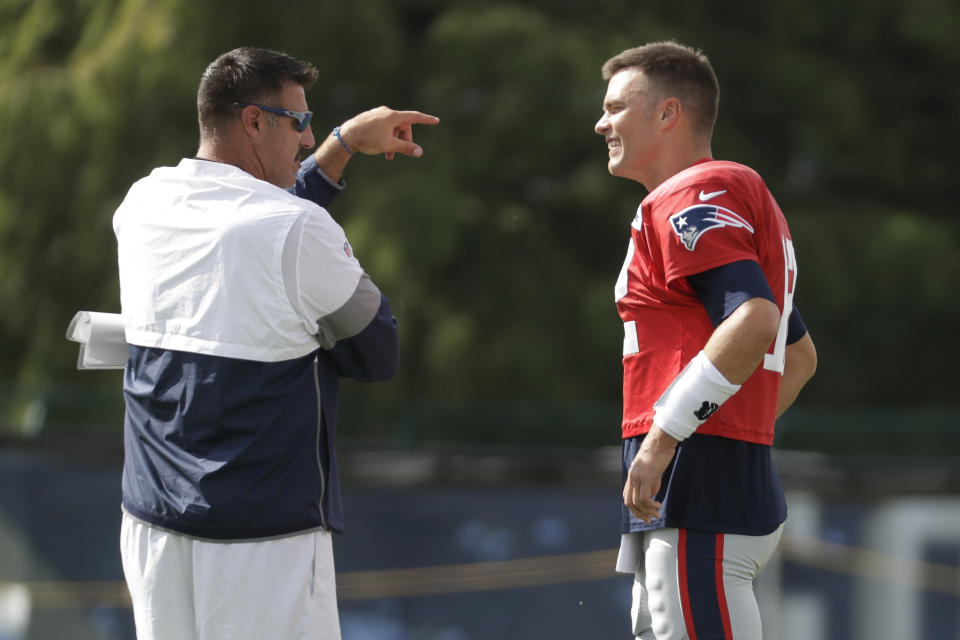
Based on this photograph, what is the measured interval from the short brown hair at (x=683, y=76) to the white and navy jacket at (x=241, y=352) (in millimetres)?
828

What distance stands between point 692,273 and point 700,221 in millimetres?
102

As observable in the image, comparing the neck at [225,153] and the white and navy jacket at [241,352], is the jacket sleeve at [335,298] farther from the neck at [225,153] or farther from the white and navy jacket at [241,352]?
the neck at [225,153]

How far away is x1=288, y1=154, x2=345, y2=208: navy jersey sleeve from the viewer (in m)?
2.66

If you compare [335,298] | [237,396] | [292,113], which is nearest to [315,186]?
[292,113]

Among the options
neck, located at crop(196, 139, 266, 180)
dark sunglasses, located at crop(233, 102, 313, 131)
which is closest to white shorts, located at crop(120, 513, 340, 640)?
neck, located at crop(196, 139, 266, 180)

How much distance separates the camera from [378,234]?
6.80m

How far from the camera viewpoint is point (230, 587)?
2.12 m

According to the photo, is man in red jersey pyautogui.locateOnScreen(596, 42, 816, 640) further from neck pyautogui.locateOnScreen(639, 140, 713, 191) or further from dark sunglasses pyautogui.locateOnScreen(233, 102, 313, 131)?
dark sunglasses pyautogui.locateOnScreen(233, 102, 313, 131)

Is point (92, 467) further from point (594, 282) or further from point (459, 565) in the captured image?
point (594, 282)

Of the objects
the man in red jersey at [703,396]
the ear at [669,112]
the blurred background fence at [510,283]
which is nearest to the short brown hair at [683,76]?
the ear at [669,112]

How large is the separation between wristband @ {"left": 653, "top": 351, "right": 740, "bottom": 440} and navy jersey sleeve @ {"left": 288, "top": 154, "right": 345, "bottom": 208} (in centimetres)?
94

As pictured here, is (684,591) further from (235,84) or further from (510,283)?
(510,283)

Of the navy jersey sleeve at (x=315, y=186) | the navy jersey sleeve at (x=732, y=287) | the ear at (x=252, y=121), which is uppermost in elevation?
the ear at (x=252, y=121)

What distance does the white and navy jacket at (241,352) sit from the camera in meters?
2.14
